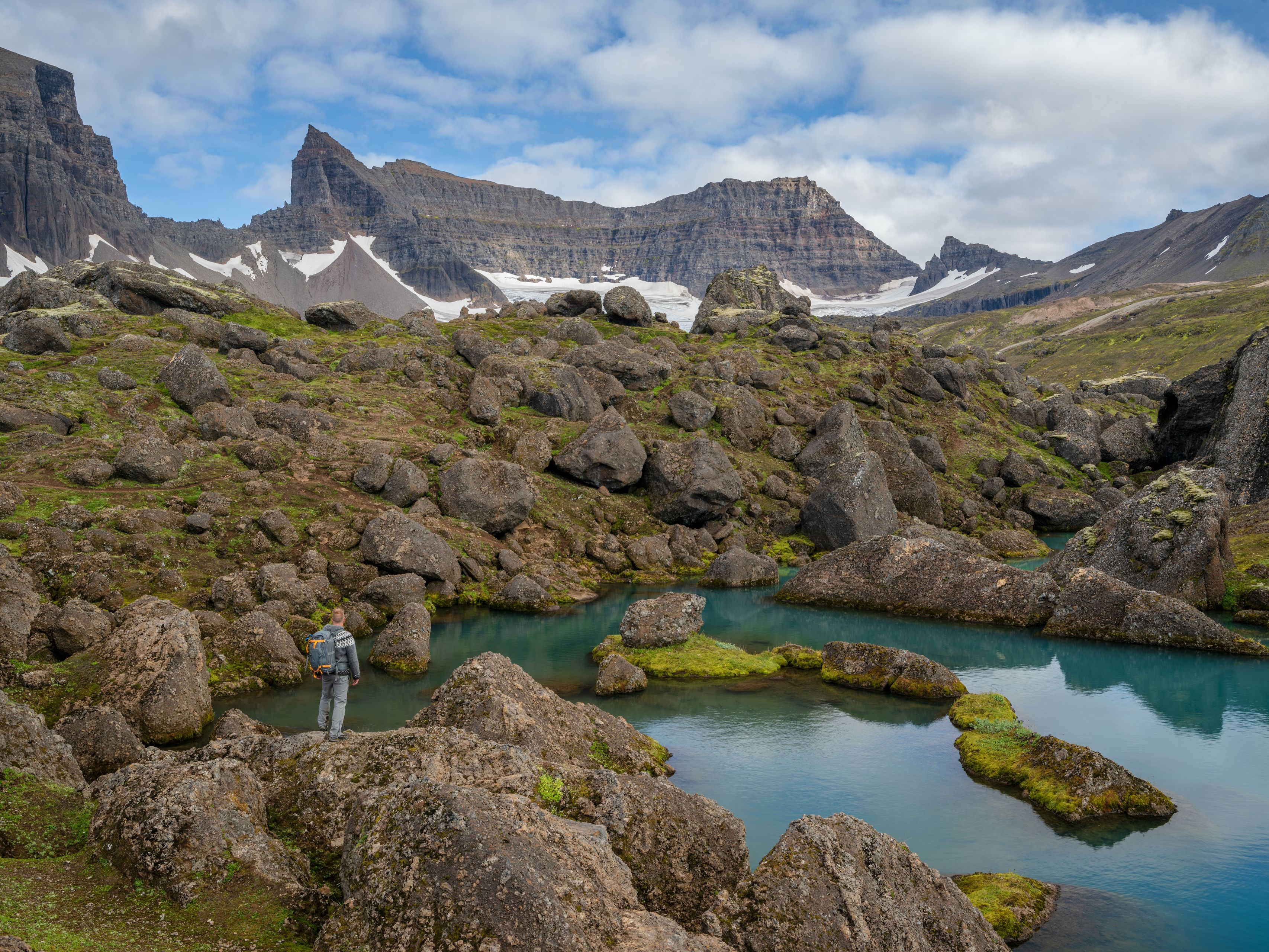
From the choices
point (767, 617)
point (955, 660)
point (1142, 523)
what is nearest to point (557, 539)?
point (767, 617)

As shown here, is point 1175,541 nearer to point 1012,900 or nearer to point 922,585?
point 922,585

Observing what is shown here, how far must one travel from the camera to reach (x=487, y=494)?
186ft

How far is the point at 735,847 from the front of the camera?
1506cm

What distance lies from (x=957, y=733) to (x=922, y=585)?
22255 mm

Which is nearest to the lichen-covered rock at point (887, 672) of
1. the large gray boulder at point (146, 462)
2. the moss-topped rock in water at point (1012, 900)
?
the moss-topped rock in water at point (1012, 900)

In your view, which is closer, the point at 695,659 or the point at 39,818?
the point at 39,818

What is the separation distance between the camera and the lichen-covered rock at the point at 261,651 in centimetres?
3384

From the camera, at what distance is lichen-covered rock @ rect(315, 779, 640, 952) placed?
9398 mm

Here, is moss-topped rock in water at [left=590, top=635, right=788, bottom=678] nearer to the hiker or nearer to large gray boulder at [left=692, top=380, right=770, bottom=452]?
the hiker

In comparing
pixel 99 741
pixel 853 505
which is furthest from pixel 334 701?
pixel 853 505

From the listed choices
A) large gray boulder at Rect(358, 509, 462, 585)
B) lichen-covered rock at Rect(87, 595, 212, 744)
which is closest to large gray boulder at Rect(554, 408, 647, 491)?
large gray boulder at Rect(358, 509, 462, 585)

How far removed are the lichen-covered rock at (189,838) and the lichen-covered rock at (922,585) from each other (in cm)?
4525

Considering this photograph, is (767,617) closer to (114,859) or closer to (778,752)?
(778,752)

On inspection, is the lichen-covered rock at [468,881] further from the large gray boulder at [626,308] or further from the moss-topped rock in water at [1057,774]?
the large gray boulder at [626,308]
